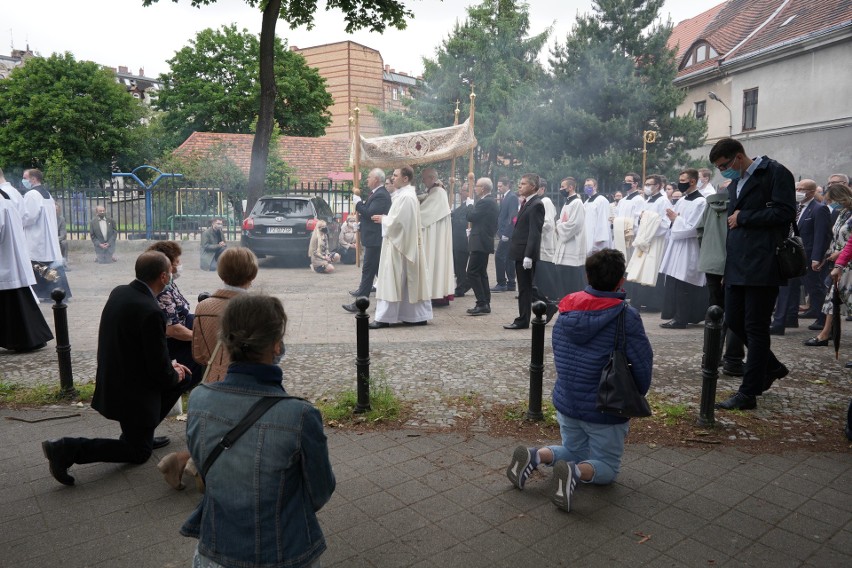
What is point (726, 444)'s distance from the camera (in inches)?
194

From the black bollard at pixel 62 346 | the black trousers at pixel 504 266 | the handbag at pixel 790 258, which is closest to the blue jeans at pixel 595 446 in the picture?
the handbag at pixel 790 258

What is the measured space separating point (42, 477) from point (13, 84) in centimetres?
5141

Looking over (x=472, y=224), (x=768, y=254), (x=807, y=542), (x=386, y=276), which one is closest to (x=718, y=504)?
(x=807, y=542)

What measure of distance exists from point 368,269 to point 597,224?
13.2ft

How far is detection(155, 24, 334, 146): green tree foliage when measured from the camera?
1802 inches

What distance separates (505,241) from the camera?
1324 cm

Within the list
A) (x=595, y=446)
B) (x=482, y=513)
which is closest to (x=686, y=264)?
(x=595, y=446)

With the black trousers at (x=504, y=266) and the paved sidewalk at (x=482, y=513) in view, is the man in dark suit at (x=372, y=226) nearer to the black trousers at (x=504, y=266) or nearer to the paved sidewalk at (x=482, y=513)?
the black trousers at (x=504, y=266)

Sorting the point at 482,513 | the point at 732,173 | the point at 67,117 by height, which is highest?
the point at 67,117

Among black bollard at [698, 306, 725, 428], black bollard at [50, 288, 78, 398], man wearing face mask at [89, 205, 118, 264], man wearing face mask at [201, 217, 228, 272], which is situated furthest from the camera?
man wearing face mask at [89, 205, 118, 264]

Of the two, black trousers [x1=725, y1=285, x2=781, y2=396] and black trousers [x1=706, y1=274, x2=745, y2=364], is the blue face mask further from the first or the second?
black trousers [x1=706, y1=274, x2=745, y2=364]

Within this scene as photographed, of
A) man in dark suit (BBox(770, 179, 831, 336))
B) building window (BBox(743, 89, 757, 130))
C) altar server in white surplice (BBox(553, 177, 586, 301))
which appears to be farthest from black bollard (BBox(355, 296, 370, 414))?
building window (BBox(743, 89, 757, 130))

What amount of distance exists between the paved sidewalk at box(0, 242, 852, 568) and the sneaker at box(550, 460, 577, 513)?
0.08m

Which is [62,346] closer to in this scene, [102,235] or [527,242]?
[527,242]
